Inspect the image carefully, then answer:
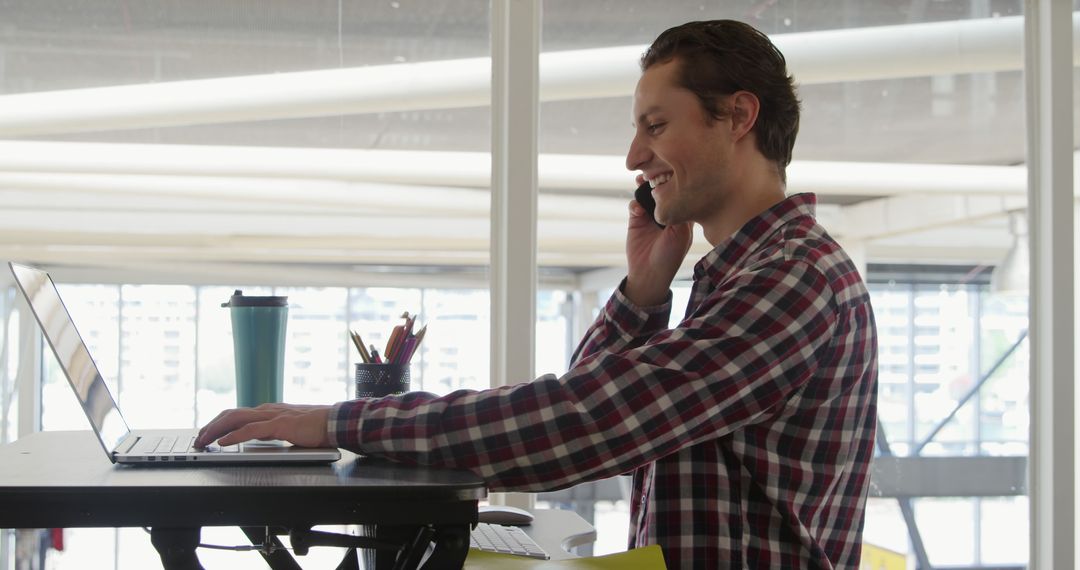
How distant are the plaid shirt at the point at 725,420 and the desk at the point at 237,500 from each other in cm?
8

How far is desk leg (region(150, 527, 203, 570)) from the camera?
105cm

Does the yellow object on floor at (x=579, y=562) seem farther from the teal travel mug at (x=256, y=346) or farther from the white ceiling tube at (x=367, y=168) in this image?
the white ceiling tube at (x=367, y=168)

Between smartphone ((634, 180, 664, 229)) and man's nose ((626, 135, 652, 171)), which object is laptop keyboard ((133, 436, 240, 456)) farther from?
smartphone ((634, 180, 664, 229))

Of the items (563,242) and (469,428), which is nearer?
(469,428)

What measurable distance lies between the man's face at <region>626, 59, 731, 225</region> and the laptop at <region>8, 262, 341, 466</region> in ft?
2.21

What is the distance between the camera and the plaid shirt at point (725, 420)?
1.21m

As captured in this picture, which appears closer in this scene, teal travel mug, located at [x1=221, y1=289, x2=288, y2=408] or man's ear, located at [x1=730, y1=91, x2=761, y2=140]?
man's ear, located at [x1=730, y1=91, x2=761, y2=140]

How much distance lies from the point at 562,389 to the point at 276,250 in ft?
6.43

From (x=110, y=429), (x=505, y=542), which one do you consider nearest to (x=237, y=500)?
(x=110, y=429)

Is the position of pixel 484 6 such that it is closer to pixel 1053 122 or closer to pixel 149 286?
pixel 149 286

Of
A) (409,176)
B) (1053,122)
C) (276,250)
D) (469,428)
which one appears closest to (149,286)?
(276,250)

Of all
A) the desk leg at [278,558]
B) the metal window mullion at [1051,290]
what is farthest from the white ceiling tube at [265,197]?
the desk leg at [278,558]

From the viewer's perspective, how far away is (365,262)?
305 centimetres

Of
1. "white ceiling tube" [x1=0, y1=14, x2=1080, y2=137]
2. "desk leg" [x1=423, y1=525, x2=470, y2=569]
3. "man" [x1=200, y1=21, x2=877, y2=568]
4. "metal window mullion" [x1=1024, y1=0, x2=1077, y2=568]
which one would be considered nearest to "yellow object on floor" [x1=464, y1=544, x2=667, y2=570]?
"man" [x1=200, y1=21, x2=877, y2=568]
